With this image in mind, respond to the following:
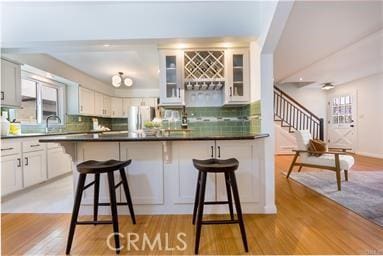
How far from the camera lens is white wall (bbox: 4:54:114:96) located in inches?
155

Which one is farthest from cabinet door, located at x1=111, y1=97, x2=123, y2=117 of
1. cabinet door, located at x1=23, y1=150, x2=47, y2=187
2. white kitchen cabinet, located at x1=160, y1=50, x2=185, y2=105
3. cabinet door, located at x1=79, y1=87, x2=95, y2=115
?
white kitchen cabinet, located at x1=160, y1=50, x2=185, y2=105

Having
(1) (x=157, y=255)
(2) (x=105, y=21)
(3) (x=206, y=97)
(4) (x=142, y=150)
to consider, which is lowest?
(1) (x=157, y=255)

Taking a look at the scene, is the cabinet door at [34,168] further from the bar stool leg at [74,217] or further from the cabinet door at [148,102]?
the cabinet door at [148,102]

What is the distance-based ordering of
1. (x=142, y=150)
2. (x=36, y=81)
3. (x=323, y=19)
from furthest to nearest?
(x=36, y=81) → (x=323, y=19) → (x=142, y=150)

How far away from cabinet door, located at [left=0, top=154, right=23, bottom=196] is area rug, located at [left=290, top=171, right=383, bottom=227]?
460 centimetres

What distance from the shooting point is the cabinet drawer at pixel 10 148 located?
3.20 metres

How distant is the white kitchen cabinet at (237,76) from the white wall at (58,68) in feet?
11.4

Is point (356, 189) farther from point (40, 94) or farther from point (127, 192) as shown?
point (40, 94)

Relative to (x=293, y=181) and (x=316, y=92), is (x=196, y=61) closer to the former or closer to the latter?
(x=293, y=181)

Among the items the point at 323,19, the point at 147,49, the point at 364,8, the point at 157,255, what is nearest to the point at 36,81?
the point at 147,49

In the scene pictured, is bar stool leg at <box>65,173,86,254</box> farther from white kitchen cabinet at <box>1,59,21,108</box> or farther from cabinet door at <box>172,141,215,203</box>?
white kitchen cabinet at <box>1,59,21,108</box>

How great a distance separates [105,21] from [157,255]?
264 cm

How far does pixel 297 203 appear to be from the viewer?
2.95m
